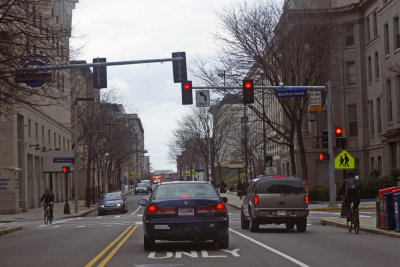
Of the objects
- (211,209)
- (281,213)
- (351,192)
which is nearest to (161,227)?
(211,209)

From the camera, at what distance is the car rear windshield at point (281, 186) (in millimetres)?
22359

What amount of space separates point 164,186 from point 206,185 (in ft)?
3.28

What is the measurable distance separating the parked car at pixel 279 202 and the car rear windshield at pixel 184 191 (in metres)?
6.39

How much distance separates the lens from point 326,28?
147ft

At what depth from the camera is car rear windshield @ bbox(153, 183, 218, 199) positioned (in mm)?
15555

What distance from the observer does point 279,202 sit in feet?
72.8

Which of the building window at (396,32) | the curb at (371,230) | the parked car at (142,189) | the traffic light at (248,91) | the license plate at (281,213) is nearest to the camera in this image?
the curb at (371,230)

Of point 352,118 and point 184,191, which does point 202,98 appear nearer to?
point 184,191

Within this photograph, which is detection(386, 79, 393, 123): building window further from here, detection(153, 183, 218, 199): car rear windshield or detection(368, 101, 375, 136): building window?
detection(153, 183, 218, 199): car rear windshield

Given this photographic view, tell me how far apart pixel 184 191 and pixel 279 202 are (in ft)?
23.4

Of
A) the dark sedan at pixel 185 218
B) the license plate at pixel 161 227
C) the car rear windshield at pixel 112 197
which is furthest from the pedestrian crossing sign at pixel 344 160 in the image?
the car rear windshield at pixel 112 197

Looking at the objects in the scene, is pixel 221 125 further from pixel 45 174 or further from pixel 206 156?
pixel 45 174

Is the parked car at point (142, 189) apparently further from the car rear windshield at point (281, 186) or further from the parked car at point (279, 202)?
the car rear windshield at point (281, 186)

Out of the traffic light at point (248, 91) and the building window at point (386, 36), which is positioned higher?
the building window at point (386, 36)
